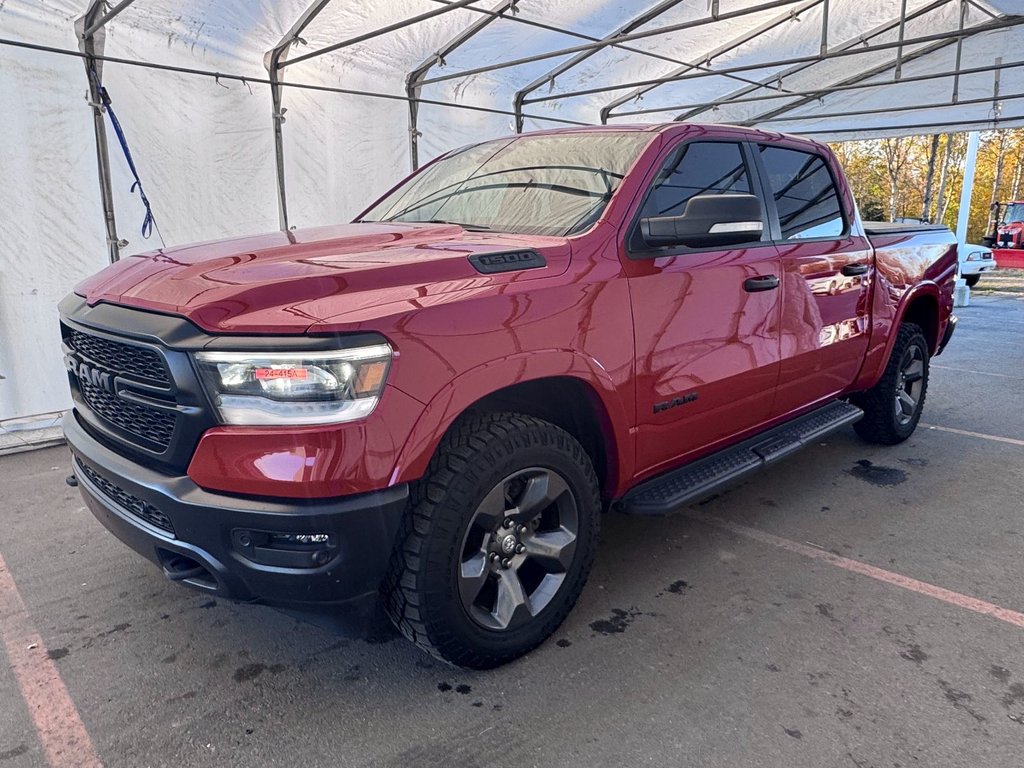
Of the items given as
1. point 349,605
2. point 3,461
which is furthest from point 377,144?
point 349,605

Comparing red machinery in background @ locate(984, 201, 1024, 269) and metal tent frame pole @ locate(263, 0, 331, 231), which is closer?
metal tent frame pole @ locate(263, 0, 331, 231)

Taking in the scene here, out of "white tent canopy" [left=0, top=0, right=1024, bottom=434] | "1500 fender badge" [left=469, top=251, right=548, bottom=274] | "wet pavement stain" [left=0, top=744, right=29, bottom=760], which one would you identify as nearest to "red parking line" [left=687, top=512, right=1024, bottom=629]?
"1500 fender badge" [left=469, top=251, right=548, bottom=274]

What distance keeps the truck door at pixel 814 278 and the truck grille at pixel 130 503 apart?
269 centimetres

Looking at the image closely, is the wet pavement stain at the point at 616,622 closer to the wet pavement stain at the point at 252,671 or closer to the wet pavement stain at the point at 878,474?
the wet pavement stain at the point at 252,671

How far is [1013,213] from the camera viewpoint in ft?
66.7

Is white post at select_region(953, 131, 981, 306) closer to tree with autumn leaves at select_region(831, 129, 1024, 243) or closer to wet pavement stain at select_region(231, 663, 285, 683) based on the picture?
wet pavement stain at select_region(231, 663, 285, 683)

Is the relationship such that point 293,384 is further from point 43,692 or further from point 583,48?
point 583,48

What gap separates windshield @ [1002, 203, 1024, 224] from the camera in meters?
20.0

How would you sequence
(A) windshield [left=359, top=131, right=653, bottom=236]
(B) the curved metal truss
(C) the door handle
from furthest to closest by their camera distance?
(B) the curved metal truss, (C) the door handle, (A) windshield [left=359, top=131, right=653, bottom=236]

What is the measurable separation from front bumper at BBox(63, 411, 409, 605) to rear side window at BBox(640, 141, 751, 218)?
1616mm

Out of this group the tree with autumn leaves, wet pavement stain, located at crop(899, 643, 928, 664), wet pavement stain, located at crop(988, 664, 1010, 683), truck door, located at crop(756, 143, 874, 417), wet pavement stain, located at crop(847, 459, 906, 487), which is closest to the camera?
wet pavement stain, located at crop(988, 664, 1010, 683)

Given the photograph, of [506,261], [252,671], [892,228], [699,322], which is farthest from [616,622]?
[892,228]

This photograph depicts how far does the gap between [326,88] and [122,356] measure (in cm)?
585

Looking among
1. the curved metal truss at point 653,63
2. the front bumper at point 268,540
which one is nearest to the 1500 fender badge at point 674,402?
the front bumper at point 268,540
